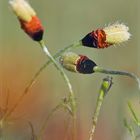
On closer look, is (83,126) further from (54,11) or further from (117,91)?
(54,11)

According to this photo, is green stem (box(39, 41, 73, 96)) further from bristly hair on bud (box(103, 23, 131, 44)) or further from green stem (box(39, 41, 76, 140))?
bristly hair on bud (box(103, 23, 131, 44))

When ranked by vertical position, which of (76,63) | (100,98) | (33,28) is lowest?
(100,98)

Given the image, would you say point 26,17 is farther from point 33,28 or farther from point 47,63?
point 47,63

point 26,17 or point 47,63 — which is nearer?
point 26,17

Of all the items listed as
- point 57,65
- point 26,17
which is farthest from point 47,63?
point 26,17

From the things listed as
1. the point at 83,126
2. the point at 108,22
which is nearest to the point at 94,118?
the point at 83,126

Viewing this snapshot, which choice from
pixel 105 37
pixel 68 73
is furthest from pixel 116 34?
pixel 68 73

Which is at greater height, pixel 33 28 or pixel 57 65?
pixel 33 28
